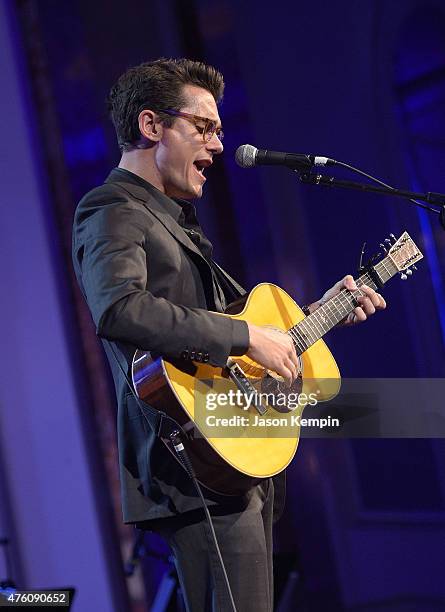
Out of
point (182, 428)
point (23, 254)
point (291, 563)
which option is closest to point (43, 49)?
point (23, 254)

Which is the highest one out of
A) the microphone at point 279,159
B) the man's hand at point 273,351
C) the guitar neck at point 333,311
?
the microphone at point 279,159

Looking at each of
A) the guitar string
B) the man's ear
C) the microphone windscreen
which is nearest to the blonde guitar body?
the guitar string

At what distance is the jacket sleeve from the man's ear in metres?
0.36

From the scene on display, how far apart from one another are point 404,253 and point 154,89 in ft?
3.33

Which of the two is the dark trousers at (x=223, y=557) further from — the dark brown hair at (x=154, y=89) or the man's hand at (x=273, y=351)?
the dark brown hair at (x=154, y=89)

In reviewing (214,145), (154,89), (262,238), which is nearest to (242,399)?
(214,145)

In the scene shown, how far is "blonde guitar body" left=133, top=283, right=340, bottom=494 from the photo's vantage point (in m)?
2.09

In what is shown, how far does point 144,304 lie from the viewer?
206 centimetres

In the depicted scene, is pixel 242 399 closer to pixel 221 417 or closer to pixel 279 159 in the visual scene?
pixel 221 417

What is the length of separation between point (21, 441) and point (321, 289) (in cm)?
203

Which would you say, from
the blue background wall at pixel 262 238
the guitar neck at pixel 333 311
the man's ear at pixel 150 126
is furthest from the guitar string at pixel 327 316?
the blue background wall at pixel 262 238

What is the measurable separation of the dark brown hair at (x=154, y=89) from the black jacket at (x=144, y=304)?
0.22m

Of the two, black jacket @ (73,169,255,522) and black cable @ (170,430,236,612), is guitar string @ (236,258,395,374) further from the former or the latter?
black cable @ (170,430,236,612)

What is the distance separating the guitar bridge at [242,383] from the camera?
221cm
